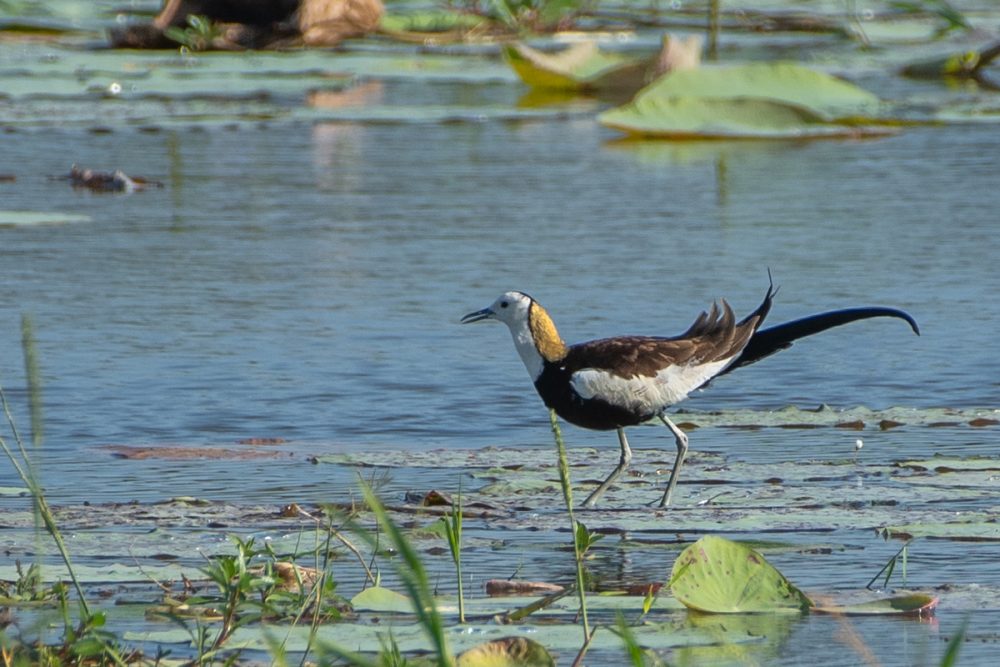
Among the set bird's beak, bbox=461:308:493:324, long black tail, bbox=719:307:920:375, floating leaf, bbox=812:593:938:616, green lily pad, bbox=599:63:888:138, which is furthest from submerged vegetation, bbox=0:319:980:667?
green lily pad, bbox=599:63:888:138

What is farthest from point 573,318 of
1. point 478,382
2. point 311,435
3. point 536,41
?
point 536,41

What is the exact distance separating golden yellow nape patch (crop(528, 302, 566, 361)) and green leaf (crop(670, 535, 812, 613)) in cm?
148

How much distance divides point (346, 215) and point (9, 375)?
3.15 m

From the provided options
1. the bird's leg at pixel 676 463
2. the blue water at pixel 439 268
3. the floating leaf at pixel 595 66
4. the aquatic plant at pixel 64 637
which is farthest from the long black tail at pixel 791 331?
the floating leaf at pixel 595 66

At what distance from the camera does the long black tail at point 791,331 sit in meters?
5.07

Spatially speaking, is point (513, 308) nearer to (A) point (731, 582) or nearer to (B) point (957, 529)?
(B) point (957, 529)

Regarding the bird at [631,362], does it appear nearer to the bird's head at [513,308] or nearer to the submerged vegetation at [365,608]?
the bird's head at [513,308]

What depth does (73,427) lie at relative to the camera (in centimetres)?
548

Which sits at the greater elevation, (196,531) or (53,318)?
(196,531)

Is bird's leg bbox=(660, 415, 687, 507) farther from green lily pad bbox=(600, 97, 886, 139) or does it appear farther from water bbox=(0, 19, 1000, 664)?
green lily pad bbox=(600, 97, 886, 139)

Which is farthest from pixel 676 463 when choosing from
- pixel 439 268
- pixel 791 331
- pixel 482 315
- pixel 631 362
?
pixel 439 268

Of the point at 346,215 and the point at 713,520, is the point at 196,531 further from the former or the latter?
the point at 346,215

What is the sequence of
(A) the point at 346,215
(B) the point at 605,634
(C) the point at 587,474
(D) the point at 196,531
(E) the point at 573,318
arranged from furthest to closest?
(A) the point at 346,215 → (E) the point at 573,318 → (C) the point at 587,474 → (D) the point at 196,531 → (B) the point at 605,634

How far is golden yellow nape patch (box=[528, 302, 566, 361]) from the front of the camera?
4996 mm
